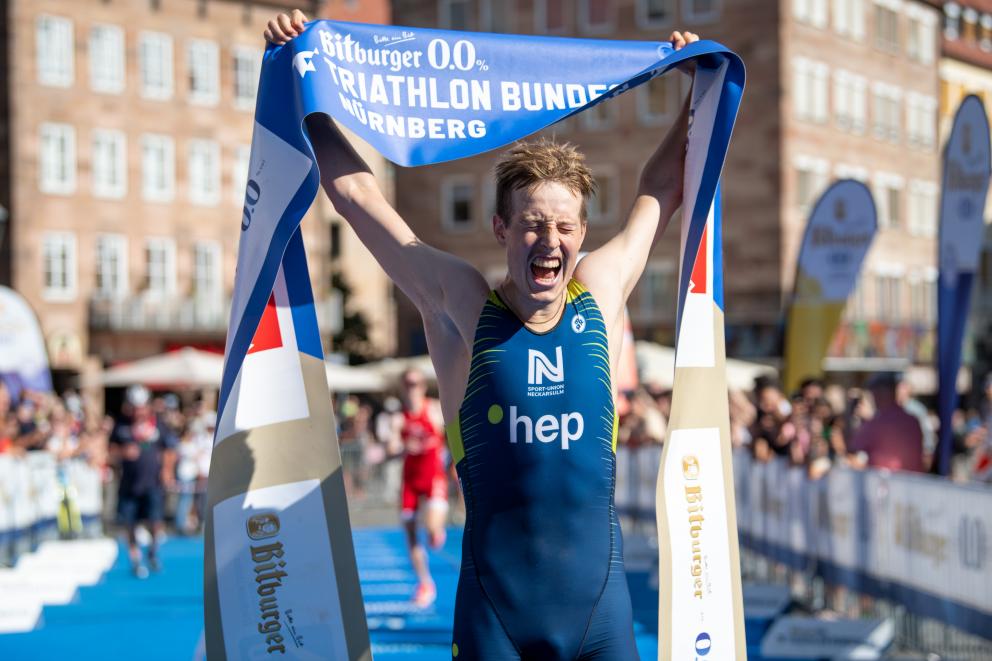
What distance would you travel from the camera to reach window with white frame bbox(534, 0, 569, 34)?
5398 centimetres

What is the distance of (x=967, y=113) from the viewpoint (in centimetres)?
1159

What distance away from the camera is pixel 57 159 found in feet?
154

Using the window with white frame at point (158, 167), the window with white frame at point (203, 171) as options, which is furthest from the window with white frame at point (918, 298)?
the window with white frame at point (158, 167)

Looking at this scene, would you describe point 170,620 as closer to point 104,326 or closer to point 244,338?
point 244,338

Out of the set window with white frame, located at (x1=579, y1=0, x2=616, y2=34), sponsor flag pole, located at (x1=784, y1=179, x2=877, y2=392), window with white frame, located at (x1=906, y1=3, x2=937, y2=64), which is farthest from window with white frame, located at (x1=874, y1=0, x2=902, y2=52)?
sponsor flag pole, located at (x1=784, y1=179, x2=877, y2=392)

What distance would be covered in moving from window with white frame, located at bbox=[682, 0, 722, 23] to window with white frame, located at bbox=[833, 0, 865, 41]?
427cm

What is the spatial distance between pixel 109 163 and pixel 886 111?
2649cm

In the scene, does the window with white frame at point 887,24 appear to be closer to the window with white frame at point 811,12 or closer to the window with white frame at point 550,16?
the window with white frame at point 811,12

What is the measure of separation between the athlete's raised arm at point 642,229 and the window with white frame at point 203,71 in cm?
4607

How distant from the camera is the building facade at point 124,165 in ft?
151

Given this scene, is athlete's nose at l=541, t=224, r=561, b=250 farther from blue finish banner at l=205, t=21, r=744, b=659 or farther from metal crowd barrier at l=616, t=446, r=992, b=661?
metal crowd barrier at l=616, t=446, r=992, b=661

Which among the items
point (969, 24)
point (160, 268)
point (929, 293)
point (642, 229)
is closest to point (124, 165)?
point (160, 268)

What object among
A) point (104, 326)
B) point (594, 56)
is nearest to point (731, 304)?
point (104, 326)

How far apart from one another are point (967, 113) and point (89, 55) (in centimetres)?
3957
